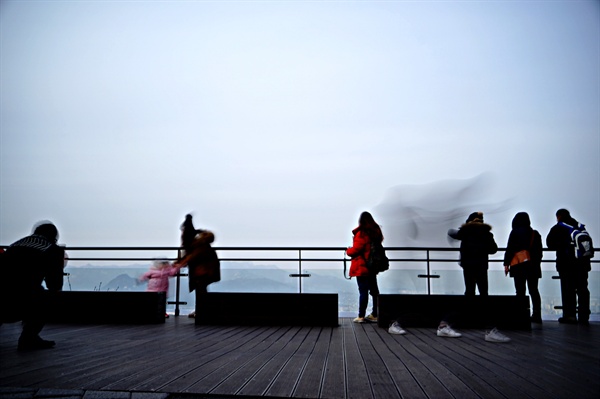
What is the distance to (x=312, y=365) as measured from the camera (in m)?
3.10

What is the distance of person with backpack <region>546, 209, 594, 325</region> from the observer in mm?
6488

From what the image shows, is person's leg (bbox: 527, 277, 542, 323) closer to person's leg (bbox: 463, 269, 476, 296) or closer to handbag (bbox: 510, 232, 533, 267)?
handbag (bbox: 510, 232, 533, 267)

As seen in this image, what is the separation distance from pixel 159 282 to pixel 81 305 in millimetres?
1097

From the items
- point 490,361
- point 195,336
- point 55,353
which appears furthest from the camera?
point 195,336

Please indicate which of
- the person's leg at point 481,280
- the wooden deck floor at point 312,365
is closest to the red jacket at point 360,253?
the wooden deck floor at point 312,365

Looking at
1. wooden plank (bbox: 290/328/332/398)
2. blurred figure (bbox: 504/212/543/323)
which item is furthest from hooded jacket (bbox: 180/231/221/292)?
blurred figure (bbox: 504/212/543/323)

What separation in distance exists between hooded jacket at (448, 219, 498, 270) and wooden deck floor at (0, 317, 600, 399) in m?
0.71

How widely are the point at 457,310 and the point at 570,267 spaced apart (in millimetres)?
2412

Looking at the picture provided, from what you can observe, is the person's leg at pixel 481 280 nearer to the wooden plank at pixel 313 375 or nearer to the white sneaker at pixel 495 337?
the white sneaker at pixel 495 337

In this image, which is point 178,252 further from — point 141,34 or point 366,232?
point 141,34

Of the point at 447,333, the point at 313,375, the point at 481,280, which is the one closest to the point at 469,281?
the point at 481,280

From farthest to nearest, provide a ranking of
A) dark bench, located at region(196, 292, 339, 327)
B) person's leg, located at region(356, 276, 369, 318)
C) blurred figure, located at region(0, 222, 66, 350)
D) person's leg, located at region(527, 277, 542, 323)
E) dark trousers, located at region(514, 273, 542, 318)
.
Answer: person's leg, located at region(527, 277, 542, 323) → person's leg, located at region(356, 276, 369, 318) → dark bench, located at region(196, 292, 339, 327) → dark trousers, located at region(514, 273, 542, 318) → blurred figure, located at region(0, 222, 66, 350)

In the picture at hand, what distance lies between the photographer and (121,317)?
641 cm

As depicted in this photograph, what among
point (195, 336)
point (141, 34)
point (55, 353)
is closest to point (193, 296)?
point (195, 336)
